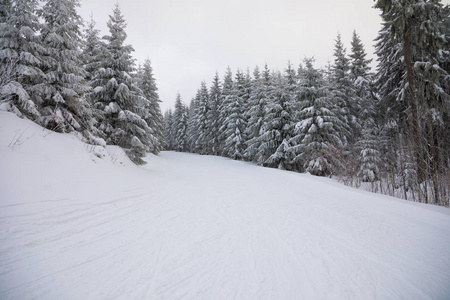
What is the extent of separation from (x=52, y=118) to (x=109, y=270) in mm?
8028

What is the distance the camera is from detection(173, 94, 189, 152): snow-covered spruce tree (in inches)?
1756

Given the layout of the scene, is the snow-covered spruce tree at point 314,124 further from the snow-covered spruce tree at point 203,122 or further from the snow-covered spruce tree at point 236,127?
the snow-covered spruce tree at point 203,122

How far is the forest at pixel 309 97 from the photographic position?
7.39m

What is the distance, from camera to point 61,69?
782 centimetres

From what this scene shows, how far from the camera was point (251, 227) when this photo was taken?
374 cm

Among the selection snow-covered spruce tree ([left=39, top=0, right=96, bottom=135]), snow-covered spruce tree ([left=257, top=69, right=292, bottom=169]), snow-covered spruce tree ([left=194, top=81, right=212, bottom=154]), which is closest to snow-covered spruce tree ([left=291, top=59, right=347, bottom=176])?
snow-covered spruce tree ([left=257, top=69, right=292, bottom=169])

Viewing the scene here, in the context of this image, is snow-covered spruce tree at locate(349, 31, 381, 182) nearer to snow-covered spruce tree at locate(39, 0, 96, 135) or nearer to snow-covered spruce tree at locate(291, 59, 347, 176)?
snow-covered spruce tree at locate(291, 59, 347, 176)

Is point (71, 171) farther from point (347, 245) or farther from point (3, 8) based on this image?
point (3, 8)

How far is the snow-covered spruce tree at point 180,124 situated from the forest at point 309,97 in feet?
89.4

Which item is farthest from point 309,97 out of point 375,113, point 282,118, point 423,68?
point 375,113

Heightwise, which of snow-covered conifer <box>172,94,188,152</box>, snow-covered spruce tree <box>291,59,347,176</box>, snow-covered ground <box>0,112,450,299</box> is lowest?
snow-covered ground <box>0,112,450,299</box>

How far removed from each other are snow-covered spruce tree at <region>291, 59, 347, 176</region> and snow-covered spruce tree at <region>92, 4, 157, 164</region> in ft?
39.2

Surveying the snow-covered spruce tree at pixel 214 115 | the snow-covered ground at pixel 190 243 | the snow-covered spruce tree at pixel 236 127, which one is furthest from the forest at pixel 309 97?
the snow-covered spruce tree at pixel 214 115

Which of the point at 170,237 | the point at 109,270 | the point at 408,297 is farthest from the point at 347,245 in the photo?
the point at 109,270
